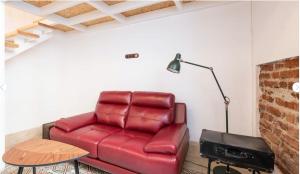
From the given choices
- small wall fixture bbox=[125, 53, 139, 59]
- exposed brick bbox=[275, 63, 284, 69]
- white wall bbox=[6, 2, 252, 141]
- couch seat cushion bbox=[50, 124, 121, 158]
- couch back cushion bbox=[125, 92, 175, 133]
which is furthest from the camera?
small wall fixture bbox=[125, 53, 139, 59]

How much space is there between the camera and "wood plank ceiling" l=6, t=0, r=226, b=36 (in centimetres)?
223

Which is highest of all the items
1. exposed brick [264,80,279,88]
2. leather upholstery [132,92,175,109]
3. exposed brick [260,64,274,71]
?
exposed brick [260,64,274,71]

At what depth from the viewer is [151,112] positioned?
2.27m

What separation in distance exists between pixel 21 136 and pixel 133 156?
2.54 meters

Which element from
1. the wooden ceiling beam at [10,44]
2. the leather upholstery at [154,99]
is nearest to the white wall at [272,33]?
the leather upholstery at [154,99]

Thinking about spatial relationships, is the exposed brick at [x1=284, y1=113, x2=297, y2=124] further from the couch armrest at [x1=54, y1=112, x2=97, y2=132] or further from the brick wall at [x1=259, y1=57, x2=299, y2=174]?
the couch armrest at [x1=54, y1=112, x2=97, y2=132]

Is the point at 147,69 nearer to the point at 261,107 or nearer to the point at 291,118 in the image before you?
the point at 261,107

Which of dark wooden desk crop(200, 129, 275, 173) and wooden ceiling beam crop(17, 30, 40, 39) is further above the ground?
wooden ceiling beam crop(17, 30, 40, 39)

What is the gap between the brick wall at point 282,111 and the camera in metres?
1.25

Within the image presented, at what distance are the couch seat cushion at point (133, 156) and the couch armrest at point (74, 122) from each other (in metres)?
0.61

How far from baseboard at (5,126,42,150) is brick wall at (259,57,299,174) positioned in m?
3.54

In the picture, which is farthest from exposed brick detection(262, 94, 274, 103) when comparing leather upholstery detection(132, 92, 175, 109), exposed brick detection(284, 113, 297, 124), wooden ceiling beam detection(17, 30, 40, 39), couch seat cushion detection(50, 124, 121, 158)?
wooden ceiling beam detection(17, 30, 40, 39)

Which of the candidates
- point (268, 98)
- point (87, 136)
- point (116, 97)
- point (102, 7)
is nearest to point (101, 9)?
point (102, 7)

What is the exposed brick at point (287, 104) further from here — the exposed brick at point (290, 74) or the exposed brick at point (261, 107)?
the exposed brick at point (261, 107)
